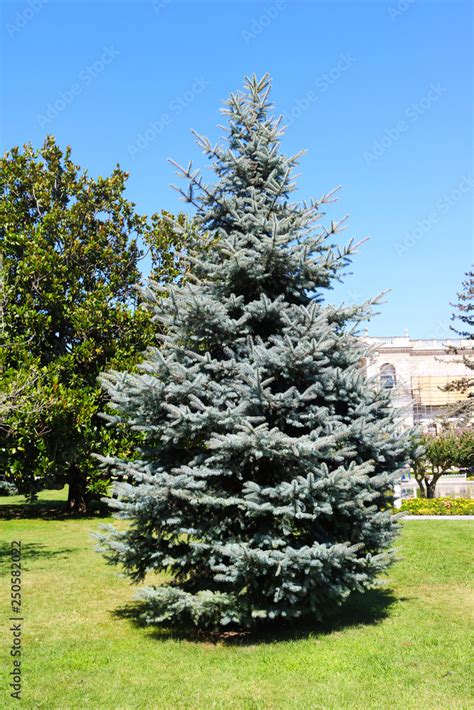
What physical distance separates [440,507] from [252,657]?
13.7m

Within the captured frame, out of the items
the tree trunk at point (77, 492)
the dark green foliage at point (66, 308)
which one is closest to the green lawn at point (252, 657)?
the dark green foliage at point (66, 308)

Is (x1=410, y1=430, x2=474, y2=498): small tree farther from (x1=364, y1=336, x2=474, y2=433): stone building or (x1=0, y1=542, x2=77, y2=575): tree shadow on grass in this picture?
(x1=364, y1=336, x2=474, y2=433): stone building

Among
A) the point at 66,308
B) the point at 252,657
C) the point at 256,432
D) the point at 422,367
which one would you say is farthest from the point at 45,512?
the point at 422,367

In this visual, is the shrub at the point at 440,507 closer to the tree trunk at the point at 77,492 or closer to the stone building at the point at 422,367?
the tree trunk at the point at 77,492

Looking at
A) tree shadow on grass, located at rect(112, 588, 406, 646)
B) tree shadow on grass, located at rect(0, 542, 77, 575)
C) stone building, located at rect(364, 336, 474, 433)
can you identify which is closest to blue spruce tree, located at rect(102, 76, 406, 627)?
tree shadow on grass, located at rect(112, 588, 406, 646)

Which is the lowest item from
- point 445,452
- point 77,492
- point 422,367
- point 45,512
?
point 45,512

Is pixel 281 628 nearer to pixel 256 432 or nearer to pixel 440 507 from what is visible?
pixel 256 432

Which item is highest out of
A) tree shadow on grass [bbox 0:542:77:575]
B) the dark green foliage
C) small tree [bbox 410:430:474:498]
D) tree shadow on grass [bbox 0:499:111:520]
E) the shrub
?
the dark green foliage

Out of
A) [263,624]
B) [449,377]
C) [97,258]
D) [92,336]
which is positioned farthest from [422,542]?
[449,377]

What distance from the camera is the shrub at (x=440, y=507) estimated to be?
59.4 feet

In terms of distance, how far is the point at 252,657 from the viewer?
6066 mm

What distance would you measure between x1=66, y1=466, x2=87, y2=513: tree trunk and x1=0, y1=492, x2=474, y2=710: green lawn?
11224 mm

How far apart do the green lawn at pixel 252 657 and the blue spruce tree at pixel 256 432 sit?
0.45 metres

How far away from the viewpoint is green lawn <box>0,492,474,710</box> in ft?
16.5
